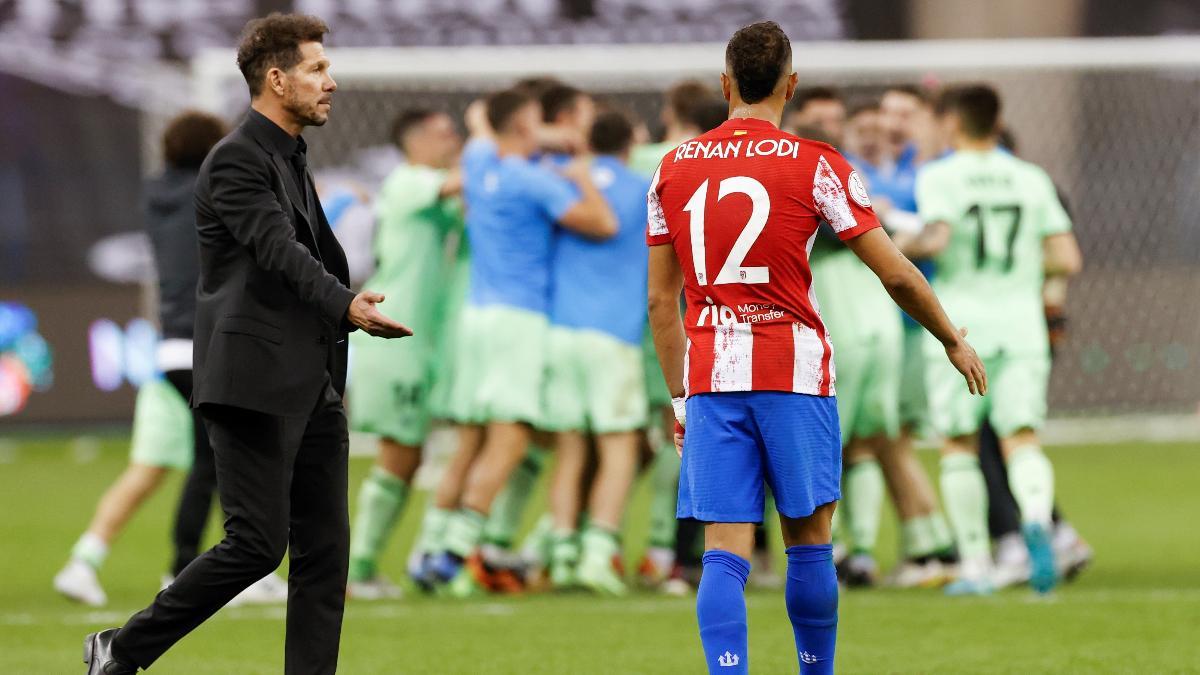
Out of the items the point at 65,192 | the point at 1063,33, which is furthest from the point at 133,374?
the point at 1063,33

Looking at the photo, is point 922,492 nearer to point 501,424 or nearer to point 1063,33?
point 501,424

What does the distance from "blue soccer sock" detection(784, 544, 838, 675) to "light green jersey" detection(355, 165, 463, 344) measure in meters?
4.64

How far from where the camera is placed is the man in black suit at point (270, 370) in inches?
219

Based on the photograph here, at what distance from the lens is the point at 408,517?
46.4ft

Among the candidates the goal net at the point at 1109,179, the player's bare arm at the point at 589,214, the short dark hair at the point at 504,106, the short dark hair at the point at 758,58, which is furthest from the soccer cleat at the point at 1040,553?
the goal net at the point at 1109,179

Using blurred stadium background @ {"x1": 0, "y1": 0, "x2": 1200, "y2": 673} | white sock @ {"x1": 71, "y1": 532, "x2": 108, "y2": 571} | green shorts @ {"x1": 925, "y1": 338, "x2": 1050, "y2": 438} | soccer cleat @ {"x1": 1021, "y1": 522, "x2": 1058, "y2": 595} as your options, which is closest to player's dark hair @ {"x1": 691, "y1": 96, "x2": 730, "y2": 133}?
green shorts @ {"x1": 925, "y1": 338, "x2": 1050, "y2": 438}

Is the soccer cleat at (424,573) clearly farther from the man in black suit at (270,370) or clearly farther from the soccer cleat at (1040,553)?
the man in black suit at (270,370)

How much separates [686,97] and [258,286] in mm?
4572

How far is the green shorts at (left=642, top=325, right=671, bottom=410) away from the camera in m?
10.0

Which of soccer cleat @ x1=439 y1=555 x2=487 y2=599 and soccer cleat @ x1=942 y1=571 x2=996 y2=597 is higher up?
soccer cleat @ x1=942 y1=571 x2=996 y2=597

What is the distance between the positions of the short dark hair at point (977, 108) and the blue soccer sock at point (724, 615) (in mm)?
4089

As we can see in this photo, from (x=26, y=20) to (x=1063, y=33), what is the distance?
9793 mm

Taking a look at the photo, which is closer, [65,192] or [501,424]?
[501,424]

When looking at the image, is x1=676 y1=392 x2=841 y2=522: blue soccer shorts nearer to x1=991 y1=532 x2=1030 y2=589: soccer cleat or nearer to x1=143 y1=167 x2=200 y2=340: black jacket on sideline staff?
x1=143 y1=167 x2=200 y2=340: black jacket on sideline staff
